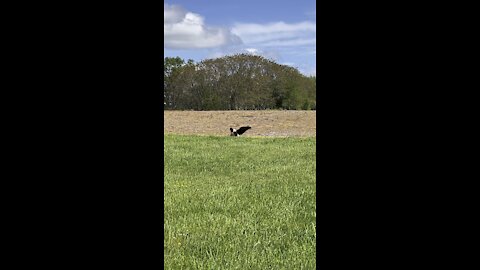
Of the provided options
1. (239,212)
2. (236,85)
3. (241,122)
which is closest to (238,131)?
(241,122)

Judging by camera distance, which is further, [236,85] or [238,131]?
[236,85]

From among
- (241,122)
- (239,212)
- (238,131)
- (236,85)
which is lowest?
(239,212)

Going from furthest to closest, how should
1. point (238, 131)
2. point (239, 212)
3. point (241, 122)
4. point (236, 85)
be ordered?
point (236, 85) < point (241, 122) < point (238, 131) < point (239, 212)

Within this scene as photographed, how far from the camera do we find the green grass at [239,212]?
3129 mm

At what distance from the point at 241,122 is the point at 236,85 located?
1807mm

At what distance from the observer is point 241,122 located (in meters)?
14.1

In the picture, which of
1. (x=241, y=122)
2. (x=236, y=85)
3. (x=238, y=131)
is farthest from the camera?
(x=236, y=85)

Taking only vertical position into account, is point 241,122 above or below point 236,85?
below

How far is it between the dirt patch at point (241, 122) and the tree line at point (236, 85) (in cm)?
116

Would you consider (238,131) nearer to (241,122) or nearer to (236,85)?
(241,122)

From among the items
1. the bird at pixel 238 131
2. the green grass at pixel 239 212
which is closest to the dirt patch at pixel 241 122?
the bird at pixel 238 131

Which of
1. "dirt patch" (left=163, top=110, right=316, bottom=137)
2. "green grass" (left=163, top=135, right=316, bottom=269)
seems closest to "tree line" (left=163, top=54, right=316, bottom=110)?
"dirt patch" (left=163, top=110, right=316, bottom=137)
